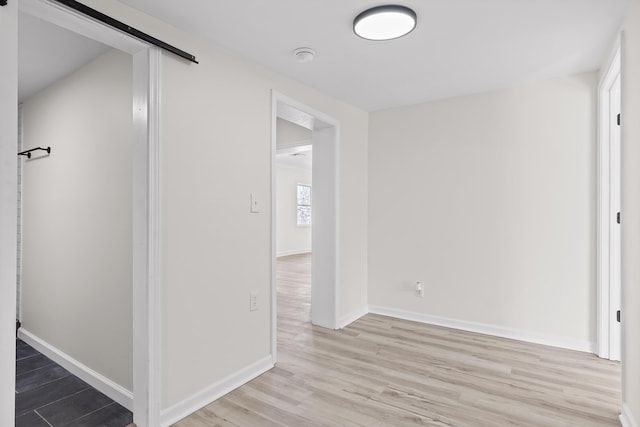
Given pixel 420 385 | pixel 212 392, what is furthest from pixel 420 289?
pixel 212 392

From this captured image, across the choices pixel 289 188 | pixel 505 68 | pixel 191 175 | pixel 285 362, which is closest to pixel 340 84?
pixel 505 68

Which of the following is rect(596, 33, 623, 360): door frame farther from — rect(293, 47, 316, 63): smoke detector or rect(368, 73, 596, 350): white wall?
rect(293, 47, 316, 63): smoke detector

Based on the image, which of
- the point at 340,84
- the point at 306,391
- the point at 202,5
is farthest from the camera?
the point at 340,84

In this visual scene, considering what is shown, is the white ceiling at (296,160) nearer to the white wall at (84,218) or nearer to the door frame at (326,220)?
the door frame at (326,220)

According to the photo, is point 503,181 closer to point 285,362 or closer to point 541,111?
point 541,111

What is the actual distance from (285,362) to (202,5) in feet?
8.28

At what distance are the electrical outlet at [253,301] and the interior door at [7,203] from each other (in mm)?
1342

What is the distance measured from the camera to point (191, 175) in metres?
2.11

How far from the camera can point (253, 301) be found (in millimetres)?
2533

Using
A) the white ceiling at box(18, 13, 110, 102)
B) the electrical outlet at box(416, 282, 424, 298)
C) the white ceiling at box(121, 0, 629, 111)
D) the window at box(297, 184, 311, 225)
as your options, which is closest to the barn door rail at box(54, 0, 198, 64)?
the white ceiling at box(121, 0, 629, 111)

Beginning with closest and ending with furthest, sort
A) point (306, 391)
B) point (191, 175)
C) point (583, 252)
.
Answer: point (191, 175), point (306, 391), point (583, 252)

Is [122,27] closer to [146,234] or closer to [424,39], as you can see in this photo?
[146,234]

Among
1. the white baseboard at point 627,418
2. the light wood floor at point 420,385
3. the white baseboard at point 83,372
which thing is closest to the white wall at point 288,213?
the light wood floor at point 420,385

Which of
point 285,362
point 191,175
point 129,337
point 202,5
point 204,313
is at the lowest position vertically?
point 285,362
